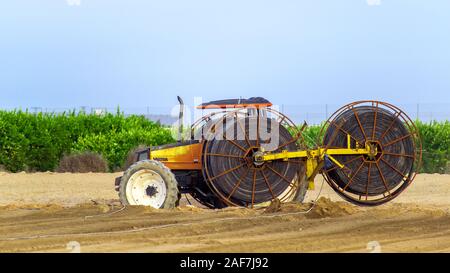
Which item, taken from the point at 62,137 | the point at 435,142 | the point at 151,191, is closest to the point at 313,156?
the point at 151,191

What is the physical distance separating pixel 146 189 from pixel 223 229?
270cm

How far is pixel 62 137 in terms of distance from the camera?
31781 mm

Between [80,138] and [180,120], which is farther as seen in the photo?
[80,138]

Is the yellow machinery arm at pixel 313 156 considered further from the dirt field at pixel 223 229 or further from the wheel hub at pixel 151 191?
the wheel hub at pixel 151 191

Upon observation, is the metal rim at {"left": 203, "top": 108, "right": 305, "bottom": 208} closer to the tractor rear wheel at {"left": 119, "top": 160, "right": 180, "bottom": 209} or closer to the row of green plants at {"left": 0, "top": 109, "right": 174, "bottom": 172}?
the tractor rear wheel at {"left": 119, "top": 160, "right": 180, "bottom": 209}

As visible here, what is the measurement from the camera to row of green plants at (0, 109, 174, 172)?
30672 mm

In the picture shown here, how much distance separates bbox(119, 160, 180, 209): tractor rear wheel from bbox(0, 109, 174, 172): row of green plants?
613 inches

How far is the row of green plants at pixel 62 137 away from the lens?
30672 mm

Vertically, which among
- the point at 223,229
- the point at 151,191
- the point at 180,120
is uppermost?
the point at 180,120

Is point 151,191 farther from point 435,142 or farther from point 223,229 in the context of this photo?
point 435,142

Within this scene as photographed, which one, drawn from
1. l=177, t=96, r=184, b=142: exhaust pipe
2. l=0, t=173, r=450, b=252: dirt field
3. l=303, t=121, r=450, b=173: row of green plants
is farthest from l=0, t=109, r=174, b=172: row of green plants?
l=177, t=96, r=184, b=142: exhaust pipe
